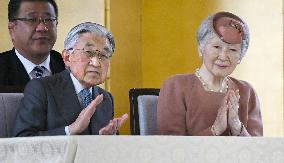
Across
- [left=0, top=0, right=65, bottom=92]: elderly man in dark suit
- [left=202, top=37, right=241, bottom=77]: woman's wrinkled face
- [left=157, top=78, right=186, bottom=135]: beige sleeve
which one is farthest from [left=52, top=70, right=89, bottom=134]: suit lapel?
[left=0, top=0, right=65, bottom=92]: elderly man in dark suit

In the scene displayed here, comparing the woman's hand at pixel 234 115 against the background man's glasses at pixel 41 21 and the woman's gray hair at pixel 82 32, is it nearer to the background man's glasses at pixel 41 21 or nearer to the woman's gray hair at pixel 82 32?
the woman's gray hair at pixel 82 32

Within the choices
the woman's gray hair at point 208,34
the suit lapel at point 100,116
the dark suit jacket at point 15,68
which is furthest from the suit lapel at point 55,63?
the woman's gray hair at point 208,34

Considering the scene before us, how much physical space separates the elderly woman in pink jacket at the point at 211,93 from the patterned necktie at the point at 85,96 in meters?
0.16

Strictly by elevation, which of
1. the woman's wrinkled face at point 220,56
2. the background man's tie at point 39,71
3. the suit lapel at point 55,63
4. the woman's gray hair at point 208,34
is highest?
the woman's gray hair at point 208,34

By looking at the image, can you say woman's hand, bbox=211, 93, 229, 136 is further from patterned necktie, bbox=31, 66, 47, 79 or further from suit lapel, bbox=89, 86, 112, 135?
patterned necktie, bbox=31, 66, 47, 79

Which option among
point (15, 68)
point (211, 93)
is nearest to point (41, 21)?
point (15, 68)

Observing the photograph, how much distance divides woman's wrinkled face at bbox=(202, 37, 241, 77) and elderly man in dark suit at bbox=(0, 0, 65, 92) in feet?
1.82

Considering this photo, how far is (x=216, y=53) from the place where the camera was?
1.26 meters

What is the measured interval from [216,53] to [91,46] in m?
0.27

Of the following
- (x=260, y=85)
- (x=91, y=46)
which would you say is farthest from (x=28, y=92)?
(x=260, y=85)

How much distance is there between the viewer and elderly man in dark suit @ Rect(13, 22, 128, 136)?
3.82 feet

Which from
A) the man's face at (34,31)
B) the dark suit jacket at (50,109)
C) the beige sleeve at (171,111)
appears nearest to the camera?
the dark suit jacket at (50,109)

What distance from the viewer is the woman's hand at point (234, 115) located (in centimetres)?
122

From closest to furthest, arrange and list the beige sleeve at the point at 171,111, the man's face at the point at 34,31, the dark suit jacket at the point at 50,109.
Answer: the dark suit jacket at the point at 50,109 → the beige sleeve at the point at 171,111 → the man's face at the point at 34,31
